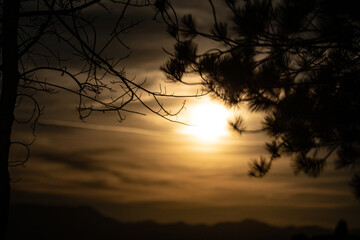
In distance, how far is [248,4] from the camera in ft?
16.0

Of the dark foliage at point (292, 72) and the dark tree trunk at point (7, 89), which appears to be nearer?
the dark tree trunk at point (7, 89)

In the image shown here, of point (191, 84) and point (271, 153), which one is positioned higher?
point (191, 84)

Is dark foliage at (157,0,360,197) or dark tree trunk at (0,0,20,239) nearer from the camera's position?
dark tree trunk at (0,0,20,239)

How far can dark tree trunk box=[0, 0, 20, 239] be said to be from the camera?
299 cm

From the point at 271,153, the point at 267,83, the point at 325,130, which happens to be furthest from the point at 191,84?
the point at 325,130

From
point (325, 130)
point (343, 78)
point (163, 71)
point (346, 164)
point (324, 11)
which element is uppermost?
point (324, 11)

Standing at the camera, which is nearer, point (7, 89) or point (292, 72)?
point (7, 89)

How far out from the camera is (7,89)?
3109mm

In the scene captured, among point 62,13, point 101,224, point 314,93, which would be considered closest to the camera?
point 62,13

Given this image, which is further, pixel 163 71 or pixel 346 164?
pixel 346 164

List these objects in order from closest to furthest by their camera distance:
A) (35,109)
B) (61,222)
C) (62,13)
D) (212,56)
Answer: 1. (62,13)
2. (35,109)
3. (212,56)
4. (61,222)

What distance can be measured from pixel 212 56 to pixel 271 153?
178cm

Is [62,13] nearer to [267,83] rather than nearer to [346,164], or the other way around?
[267,83]

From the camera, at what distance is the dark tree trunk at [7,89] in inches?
118
